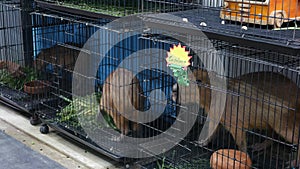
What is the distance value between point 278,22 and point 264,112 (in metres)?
0.76

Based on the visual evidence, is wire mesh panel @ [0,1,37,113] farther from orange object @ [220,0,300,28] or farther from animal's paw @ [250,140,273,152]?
orange object @ [220,0,300,28]

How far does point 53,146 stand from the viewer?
396cm

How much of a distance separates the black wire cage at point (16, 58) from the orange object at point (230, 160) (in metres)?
2.00

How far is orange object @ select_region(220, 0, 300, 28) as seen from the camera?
8.54 ft

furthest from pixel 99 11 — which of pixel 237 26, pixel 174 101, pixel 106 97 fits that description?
pixel 237 26

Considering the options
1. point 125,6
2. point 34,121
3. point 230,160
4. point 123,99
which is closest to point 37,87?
point 34,121

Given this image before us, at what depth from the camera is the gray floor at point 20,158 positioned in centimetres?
363

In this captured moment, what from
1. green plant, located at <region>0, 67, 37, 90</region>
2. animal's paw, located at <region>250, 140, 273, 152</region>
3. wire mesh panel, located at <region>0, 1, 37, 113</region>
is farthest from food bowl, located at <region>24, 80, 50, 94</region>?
animal's paw, located at <region>250, 140, 273, 152</region>

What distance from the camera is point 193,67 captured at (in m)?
3.44

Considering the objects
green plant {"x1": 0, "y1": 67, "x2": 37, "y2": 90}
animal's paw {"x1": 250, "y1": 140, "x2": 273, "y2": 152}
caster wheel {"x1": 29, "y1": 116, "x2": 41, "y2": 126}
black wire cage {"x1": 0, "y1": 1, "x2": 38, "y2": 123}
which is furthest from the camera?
green plant {"x1": 0, "y1": 67, "x2": 37, "y2": 90}

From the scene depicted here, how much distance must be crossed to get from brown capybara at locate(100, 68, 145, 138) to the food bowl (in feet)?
2.83

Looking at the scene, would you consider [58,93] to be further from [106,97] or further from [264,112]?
[264,112]

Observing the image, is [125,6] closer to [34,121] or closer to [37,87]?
[37,87]

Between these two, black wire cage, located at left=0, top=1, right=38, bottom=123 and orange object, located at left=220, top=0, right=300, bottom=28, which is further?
black wire cage, located at left=0, top=1, right=38, bottom=123
